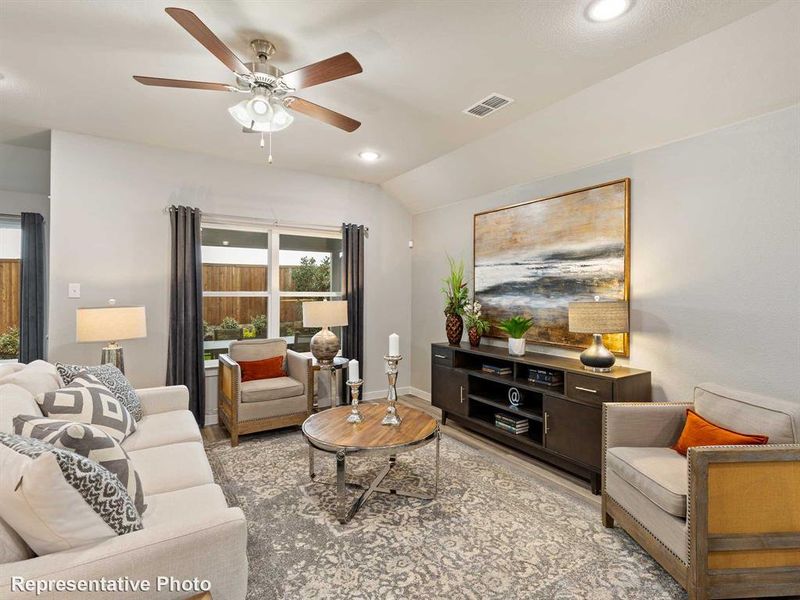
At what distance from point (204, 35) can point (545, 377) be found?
10.1 ft

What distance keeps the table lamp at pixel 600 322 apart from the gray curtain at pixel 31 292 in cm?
504

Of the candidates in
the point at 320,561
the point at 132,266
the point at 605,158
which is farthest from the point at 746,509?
the point at 132,266

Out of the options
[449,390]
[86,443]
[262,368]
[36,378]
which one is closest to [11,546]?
[86,443]

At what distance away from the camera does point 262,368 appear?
4.00 m

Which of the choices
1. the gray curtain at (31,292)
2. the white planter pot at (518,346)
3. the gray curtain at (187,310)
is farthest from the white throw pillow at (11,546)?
the gray curtain at (31,292)

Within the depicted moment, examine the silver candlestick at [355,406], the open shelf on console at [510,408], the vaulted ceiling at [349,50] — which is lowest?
the open shelf on console at [510,408]

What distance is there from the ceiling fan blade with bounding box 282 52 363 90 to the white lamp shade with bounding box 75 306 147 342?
2335mm

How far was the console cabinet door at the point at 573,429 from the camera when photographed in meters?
2.72

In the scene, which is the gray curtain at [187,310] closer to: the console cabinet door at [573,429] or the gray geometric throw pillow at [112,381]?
the gray geometric throw pillow at [112,381]

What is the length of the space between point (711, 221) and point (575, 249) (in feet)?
3.17

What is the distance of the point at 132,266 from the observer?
3.79m

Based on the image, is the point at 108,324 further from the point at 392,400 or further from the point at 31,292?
the point at 392,400

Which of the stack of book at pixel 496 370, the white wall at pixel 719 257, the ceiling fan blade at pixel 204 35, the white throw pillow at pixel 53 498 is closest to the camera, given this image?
the white throw pillow at pixel 53 498

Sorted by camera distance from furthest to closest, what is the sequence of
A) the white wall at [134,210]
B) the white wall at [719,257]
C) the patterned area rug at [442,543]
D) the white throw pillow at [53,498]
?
1. the white wall at [134,210]
2. the white wall at [719,257]
3. the patterned area rug at [442,543]
4. the white throw pillow at [53,498]
